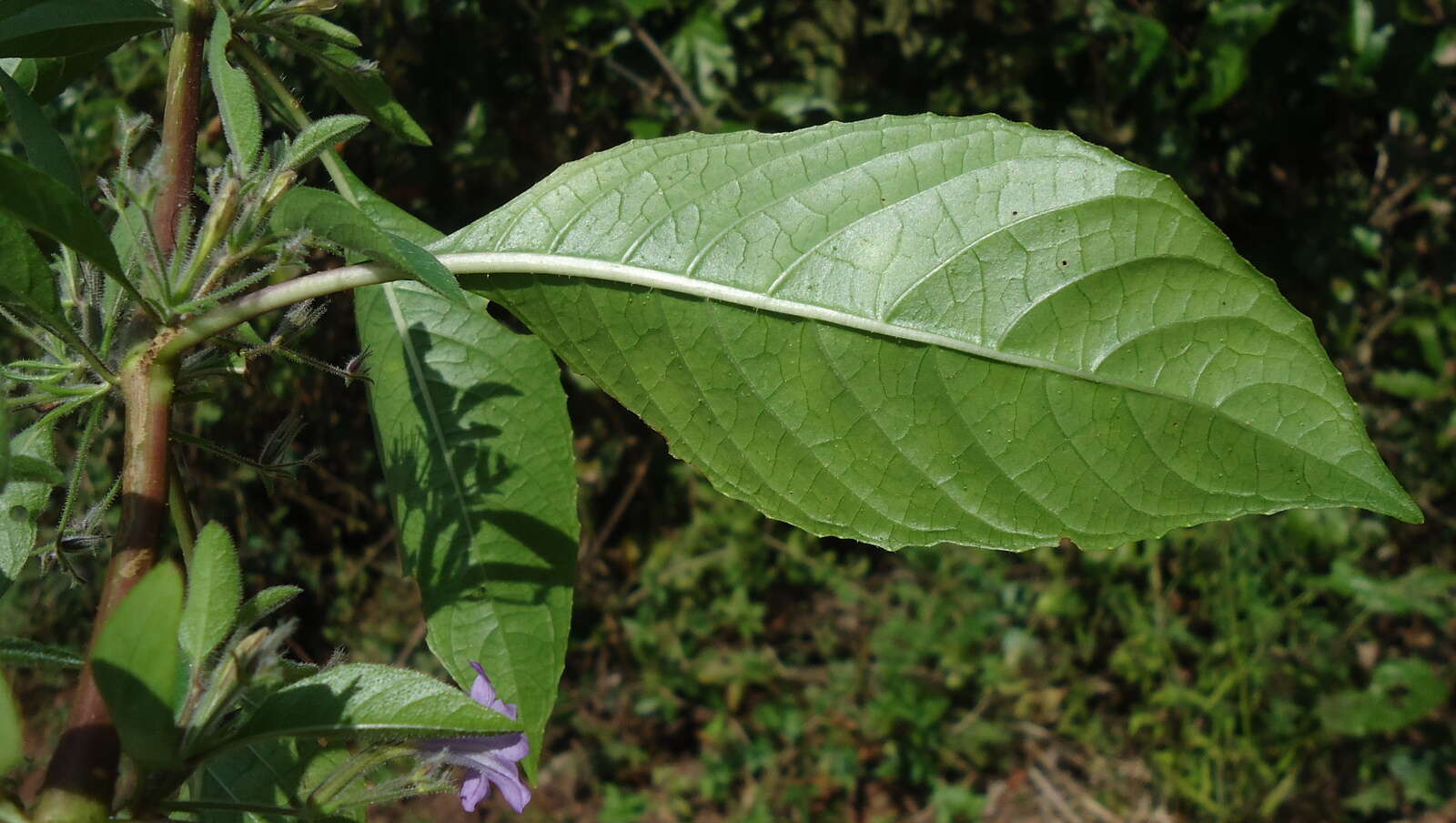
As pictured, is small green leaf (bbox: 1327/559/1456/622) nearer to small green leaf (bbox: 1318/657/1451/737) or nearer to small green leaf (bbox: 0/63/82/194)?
small green leaf (bbox: 1318/657/1451/737)

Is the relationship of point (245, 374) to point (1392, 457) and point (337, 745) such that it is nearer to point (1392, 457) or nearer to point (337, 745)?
point (337, 745)

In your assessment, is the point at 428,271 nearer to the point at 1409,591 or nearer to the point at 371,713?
the point at 371,713

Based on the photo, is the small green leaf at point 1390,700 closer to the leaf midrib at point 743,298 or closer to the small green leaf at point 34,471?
the leaf midrib at point 743,298

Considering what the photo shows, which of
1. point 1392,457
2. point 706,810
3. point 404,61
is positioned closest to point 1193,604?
point 1392,457

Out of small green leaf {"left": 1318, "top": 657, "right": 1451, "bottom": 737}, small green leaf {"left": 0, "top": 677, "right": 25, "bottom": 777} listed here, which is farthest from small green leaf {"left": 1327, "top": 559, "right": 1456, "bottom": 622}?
small green leaf {"left": 0, "top": 677, "right": 25, "bottom": 777}

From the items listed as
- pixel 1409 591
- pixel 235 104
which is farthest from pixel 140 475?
pixel 1409 591

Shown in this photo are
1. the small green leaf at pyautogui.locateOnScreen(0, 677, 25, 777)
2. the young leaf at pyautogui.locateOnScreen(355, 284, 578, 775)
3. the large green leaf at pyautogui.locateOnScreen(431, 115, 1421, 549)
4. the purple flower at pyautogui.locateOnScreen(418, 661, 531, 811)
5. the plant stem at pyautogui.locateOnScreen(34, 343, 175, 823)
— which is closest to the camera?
the small green leaf at pyautogui.locateOnScreen(0, 677, 25, 777)
